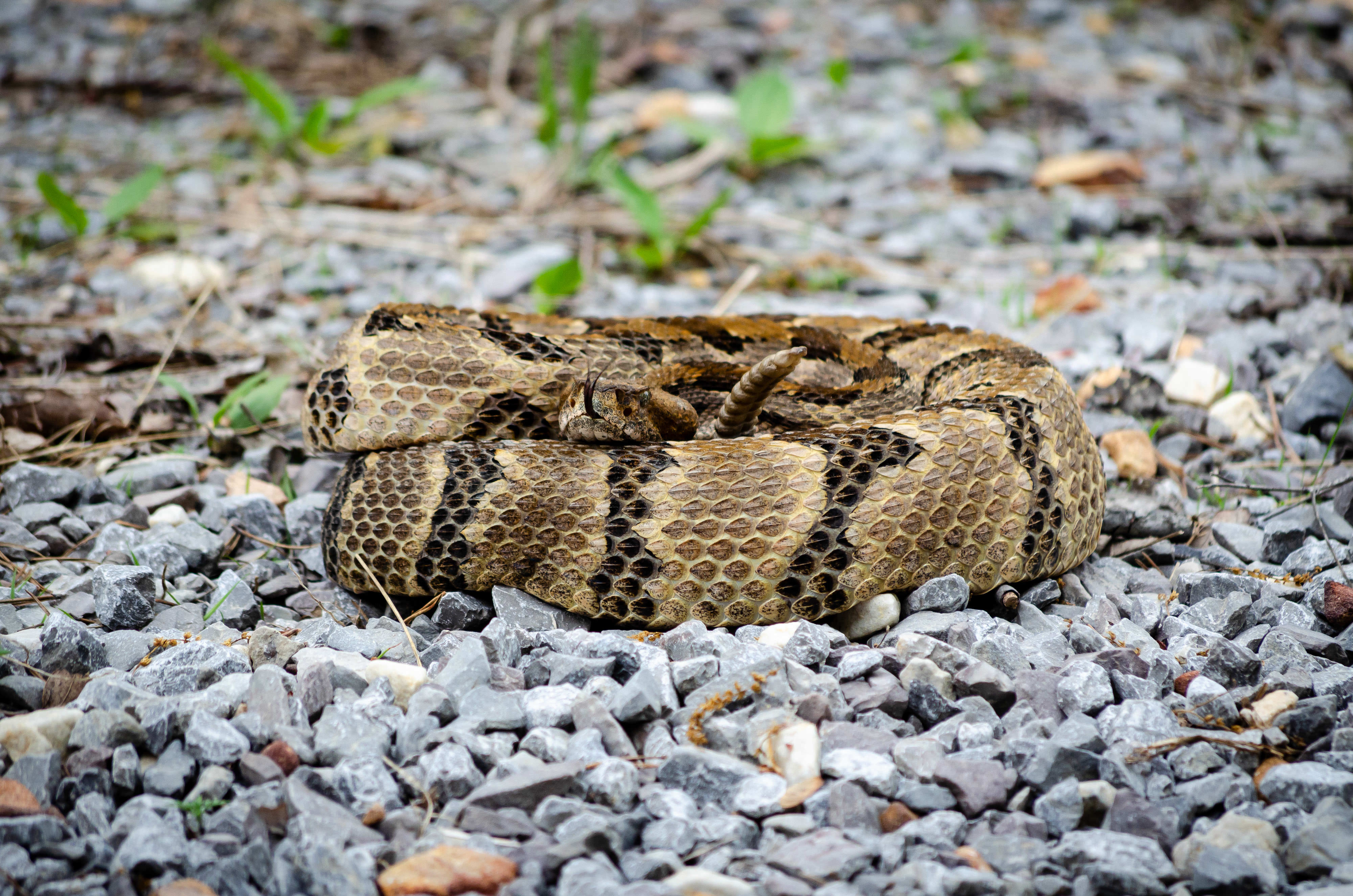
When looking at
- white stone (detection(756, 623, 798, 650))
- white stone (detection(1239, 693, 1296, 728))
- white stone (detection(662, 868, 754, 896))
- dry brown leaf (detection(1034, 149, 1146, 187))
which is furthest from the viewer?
dry brown leaf (detection(1034, 149, 1146, 187))

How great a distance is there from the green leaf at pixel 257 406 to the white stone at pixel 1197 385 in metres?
3.39

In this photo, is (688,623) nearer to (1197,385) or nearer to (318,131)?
(1197,385)

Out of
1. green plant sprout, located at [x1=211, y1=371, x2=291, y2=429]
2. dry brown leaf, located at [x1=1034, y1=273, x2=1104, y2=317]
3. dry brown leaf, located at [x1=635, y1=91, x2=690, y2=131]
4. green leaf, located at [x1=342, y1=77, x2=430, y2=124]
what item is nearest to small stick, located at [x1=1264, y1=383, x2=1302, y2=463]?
dry brown leaf, located at [x1=1034, y1=273, x2=1104, y2=317]

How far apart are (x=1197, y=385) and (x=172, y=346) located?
407 cm

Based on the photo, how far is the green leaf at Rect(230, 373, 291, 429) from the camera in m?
4.08

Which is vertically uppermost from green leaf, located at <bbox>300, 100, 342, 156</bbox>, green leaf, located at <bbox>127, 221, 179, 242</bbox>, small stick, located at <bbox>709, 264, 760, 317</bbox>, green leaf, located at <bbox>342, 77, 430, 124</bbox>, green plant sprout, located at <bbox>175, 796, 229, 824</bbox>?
green leaf, located at <bbox>342, 77, 430, 124</bbox>

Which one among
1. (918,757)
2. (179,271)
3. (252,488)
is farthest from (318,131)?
(918,757)

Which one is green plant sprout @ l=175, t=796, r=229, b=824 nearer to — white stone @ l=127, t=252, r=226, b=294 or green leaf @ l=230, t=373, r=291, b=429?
green leaf @ l=230, t=373, r=291, b=429

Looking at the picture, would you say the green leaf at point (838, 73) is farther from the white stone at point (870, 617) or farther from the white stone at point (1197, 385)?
the white stone at point (870, 617)

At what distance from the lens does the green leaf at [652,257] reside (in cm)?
560

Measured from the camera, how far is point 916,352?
12.7 ft

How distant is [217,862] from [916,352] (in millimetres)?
2779

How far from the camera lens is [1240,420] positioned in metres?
4.11

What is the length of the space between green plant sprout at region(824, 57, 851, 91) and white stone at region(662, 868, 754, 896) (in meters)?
6.83
